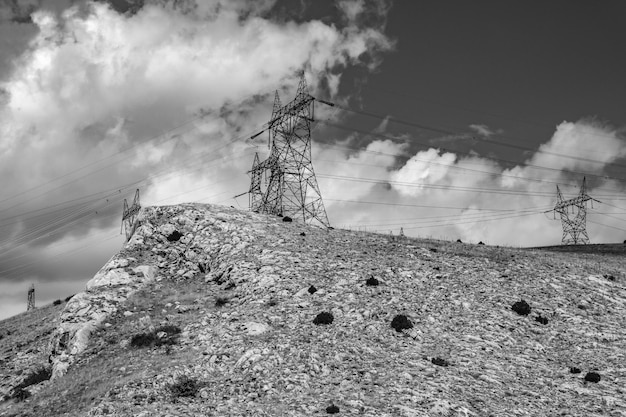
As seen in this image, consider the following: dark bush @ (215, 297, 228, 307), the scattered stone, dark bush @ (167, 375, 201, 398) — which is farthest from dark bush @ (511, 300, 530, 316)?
dark bush @ (167, 375, 201, 398)

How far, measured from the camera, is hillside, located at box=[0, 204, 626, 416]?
80.1 feet

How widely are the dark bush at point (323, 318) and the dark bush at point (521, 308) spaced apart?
50.1 feet

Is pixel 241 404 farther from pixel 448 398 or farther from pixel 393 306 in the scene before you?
pixel 393 306

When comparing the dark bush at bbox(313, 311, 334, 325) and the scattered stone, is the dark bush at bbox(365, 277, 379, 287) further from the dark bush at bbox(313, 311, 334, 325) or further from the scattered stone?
the scattered stone

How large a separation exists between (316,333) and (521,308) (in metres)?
17.1

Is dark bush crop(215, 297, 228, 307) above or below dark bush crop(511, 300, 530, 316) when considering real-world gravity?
above

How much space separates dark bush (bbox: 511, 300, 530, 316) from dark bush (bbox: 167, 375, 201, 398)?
25084mm

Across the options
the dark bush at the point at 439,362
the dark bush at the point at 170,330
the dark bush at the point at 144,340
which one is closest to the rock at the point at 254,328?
the dark bush at the point at 170,330

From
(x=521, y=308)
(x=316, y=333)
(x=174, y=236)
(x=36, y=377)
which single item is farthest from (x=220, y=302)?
(x=521, y=308)

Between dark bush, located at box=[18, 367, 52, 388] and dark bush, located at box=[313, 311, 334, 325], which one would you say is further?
dark bush, located at box=[313, 311, 334, 325]

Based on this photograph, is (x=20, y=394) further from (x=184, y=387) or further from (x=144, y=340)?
(x=184, y=387)

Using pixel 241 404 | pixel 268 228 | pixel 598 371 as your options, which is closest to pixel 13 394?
pixel 241 404

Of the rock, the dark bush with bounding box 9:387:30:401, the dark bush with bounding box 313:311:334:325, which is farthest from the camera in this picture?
the dark bush with bounding box 313:311:334:325

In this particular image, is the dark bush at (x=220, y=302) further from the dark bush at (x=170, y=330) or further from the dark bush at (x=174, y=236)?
the dark bush at (x=174, y=236)
